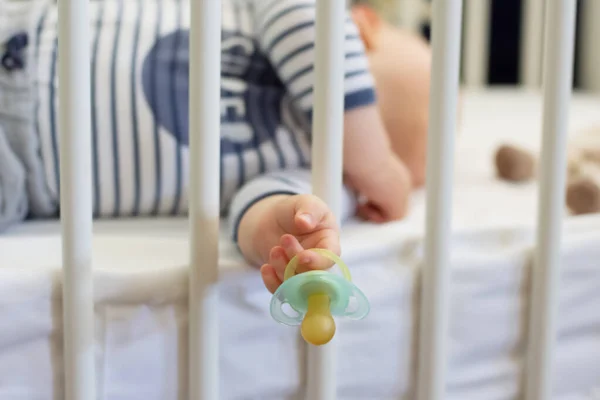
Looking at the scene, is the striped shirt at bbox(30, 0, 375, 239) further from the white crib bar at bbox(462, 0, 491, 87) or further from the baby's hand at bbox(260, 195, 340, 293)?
the white crib bar at bbox(462, 0, 491, 87)

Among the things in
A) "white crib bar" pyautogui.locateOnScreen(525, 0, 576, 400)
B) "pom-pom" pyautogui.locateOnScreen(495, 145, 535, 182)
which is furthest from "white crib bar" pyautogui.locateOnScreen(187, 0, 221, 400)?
"pom-pom" pyautogui.locateOnScreen(495, 145, 535, 182)

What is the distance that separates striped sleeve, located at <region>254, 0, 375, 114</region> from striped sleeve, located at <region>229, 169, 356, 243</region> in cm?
7

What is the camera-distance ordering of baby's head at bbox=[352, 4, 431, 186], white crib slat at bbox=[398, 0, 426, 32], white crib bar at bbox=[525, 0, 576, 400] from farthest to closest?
white crib slat at bbox=[398, 0, 426, 32] → baby's head at bbox=[352, 4, 431, 186] → white crib bar at bbox=[525, 0, 576, 400]

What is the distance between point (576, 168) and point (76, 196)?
60 cm

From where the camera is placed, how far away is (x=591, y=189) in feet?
2.39

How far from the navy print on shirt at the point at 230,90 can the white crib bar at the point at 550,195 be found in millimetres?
267

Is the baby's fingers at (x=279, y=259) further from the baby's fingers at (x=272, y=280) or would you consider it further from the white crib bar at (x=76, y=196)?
the white crib bar at (x=76, y=196)

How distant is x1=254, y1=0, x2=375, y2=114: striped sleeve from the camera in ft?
2.09

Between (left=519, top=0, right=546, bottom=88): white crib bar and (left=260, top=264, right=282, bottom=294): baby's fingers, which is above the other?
(left=519, top=0, right=546, bottom=88): white crib bar

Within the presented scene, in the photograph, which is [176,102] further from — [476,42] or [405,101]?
[476,42]

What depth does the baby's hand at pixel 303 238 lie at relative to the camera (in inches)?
17.1

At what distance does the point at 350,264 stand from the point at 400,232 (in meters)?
0.10

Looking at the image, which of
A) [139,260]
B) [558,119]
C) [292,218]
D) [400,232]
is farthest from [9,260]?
[558,119]

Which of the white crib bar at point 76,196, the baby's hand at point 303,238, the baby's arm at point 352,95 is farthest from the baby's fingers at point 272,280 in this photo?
the baby's arm at point 352,95
